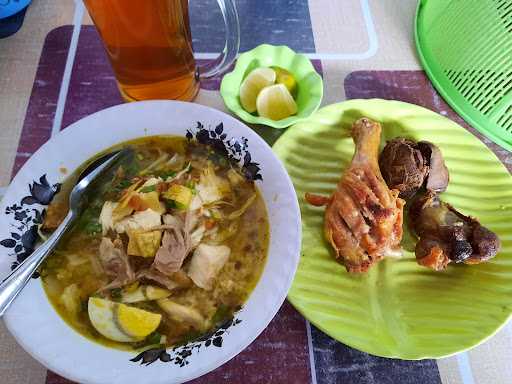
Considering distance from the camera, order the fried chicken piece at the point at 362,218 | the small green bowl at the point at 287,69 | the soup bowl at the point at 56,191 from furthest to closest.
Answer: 1. the small green bowl at the point at 287,69
2. the fried chicken piece at the point at 362,218
3. the soup bowl at the point at 56,191

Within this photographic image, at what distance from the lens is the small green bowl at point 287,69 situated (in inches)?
39.4

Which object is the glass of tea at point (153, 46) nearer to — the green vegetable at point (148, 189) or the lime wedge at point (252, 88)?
the lime wedge at point (252, 88)

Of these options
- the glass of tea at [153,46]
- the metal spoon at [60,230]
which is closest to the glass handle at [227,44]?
the glass of tea at [153,46]

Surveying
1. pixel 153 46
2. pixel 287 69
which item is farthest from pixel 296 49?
pixel 153 46

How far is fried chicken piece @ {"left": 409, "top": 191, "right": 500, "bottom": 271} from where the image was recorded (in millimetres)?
856

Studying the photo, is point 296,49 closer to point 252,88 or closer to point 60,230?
point 252,88

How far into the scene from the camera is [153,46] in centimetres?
94

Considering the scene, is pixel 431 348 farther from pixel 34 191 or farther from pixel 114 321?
pixel 34 191

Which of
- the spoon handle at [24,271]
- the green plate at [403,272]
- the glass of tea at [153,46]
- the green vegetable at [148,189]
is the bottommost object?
the green plate at [403,272]

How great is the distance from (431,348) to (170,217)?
0.53 meters

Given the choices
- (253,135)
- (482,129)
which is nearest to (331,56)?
(482,129)

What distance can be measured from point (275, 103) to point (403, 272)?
48 cm

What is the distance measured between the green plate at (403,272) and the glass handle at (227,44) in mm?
267

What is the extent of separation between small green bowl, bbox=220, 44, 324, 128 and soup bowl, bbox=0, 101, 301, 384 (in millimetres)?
186
